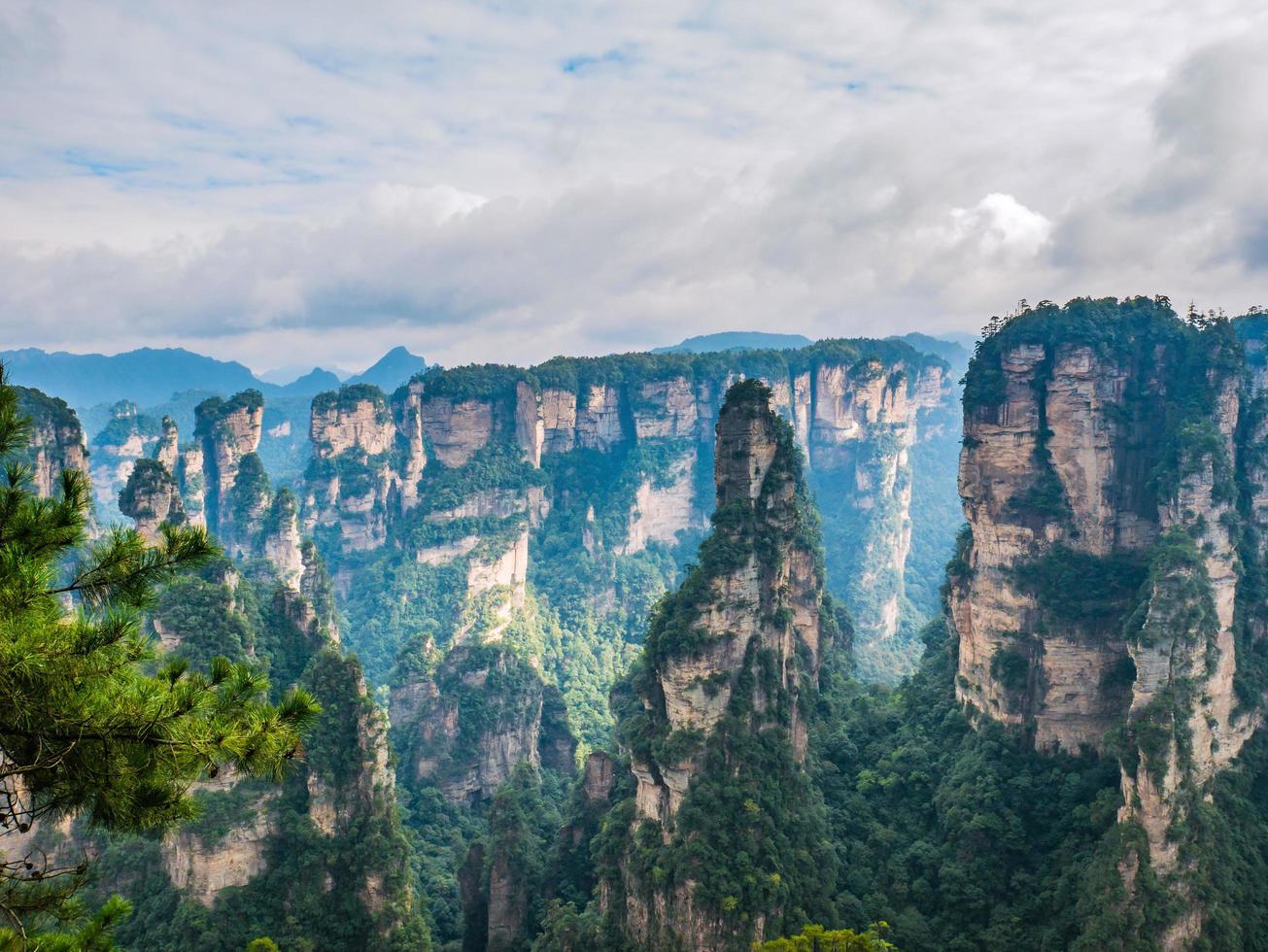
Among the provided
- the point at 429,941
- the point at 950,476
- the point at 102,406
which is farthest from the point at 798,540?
the point at 102,406

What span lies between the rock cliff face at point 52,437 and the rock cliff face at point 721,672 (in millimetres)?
43374

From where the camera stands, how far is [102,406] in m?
149

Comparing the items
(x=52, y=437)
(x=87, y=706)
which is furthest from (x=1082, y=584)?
(x=52, y=437)

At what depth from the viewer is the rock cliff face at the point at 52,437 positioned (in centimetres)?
5712

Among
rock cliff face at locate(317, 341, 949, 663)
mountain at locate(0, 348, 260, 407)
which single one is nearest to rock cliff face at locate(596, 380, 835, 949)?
rock cliff face at locate(317, 341, 949, 663)

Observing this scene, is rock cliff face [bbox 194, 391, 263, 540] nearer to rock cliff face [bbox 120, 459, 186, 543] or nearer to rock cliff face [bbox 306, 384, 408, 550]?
rock cliff face [bbox 306, 384, 408, 550]

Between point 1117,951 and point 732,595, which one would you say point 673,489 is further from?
point 1117,951

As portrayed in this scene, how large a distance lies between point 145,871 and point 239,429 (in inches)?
2299

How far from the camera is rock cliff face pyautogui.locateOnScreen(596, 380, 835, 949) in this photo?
33.4m

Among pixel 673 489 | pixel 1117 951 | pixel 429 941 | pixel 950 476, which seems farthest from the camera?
pixel 950 476

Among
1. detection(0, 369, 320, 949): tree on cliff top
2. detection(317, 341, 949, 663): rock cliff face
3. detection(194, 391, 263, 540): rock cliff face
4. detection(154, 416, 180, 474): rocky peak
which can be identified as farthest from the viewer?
detection(317, 341, 949, 663): rock cliff face

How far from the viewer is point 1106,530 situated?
3647 centimetres

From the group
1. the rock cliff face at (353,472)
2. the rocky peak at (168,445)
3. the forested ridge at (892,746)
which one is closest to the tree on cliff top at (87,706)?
the forested ridge at (892,746)

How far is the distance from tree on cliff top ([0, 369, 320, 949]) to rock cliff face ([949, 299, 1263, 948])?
101ft
